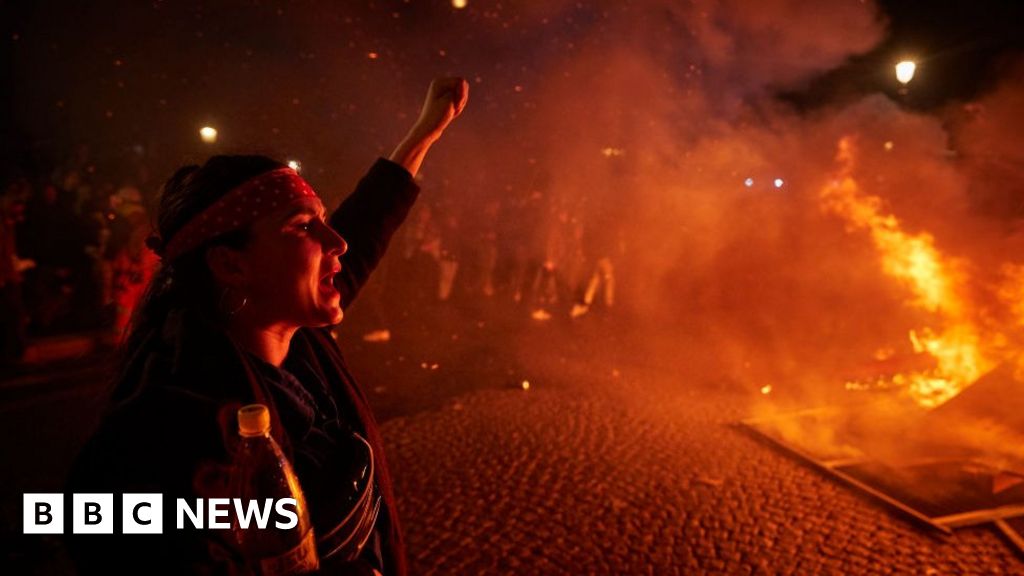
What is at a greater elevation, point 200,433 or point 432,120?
point 432,120

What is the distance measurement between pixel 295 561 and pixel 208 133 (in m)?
11.7

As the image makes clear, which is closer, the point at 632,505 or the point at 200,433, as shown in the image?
the point at 200,433

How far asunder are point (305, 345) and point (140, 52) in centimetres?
1082

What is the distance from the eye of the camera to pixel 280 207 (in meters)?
1.46

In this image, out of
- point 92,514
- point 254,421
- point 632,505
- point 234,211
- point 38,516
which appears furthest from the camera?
point 632,505

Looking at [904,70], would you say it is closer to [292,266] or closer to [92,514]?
[292,266]

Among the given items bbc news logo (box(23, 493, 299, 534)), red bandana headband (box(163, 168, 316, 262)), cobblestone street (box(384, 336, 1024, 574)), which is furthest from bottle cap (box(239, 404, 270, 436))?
cobblestone street (box(384, 336, 1024, 574))

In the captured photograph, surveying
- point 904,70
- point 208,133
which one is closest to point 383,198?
point 904,70

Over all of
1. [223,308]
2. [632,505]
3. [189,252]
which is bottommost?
[632,505]

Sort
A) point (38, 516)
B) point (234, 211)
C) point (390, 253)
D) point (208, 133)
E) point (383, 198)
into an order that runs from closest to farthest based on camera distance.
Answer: point (234, 211)
point (383, 198)
point (38, 516)
point (390, 253)
point (208, 133)

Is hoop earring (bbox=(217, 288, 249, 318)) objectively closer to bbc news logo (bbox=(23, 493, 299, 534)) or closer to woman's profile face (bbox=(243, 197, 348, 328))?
woman's profile face (bbox=(243, 197, 348, 328))

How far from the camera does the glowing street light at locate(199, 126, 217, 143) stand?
10883mm

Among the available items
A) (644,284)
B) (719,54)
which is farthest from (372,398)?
(644,284)

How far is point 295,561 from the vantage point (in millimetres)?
1077
